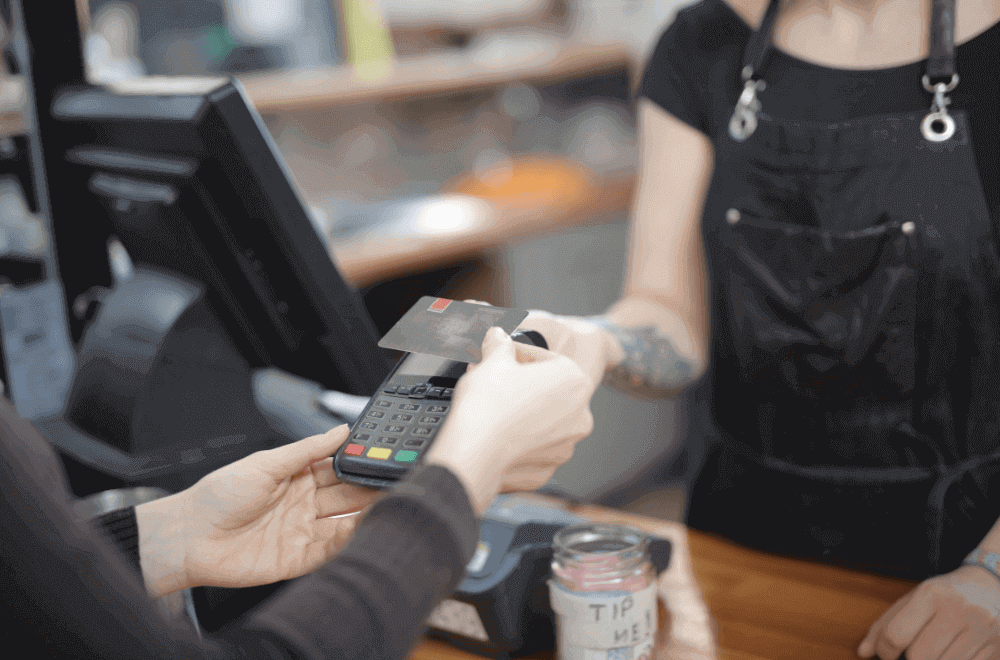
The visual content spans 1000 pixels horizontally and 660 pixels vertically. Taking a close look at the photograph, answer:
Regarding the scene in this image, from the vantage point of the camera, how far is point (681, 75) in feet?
4.22

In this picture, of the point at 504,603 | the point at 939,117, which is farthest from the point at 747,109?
the point at 504,603

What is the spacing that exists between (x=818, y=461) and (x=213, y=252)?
2.69ft

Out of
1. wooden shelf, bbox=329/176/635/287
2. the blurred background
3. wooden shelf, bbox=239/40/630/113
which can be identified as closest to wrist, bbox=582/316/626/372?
wooden shelf, bbox=329/176/635/287

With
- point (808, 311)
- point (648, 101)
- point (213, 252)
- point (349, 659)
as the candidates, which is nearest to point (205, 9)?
point (648, 101)

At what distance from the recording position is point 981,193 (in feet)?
3.39

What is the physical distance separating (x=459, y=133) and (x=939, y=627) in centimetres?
253

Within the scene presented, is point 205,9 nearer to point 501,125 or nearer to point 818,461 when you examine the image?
point 501,125

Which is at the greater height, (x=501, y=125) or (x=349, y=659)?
(x=349, y=659)

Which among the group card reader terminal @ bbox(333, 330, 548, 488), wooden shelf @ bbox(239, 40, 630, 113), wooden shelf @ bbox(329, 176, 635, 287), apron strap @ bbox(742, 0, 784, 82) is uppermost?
apron strap @ bbox(742, 0, 784, 82)

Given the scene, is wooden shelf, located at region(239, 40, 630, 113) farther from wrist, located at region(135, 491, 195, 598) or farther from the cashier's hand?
the cashier's hand

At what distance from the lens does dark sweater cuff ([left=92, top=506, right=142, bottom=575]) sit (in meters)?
0.76

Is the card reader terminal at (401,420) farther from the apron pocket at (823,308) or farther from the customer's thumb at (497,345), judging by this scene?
the apron pocket at (823,308)

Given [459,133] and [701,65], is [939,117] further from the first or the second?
[459,133]

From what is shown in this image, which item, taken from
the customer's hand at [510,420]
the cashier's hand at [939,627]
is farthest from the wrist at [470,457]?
the cashier's hand at [939,627]
